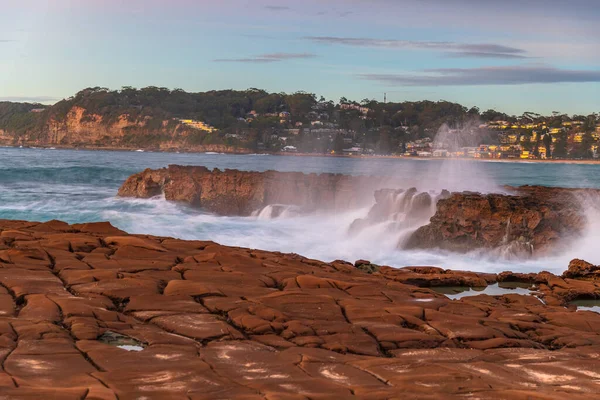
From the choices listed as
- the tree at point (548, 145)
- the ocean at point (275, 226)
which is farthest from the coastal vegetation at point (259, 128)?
the ocean at point (275, 226)

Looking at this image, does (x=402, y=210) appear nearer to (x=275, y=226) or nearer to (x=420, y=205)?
(x=420, y=205)

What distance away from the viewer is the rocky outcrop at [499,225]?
838 inches

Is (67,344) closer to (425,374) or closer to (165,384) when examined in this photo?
(165,384)

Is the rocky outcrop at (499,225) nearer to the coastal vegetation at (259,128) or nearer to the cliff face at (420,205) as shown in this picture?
the cliff face at (420,205)

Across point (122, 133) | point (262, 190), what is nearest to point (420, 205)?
point (262, 190)

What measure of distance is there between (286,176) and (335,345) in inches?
1019

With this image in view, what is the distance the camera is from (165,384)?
6820 millimetres

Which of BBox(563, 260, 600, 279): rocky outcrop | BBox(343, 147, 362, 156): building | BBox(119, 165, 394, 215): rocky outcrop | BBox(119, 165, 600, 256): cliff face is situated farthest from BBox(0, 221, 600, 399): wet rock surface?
BBox(343, 147, 362, 156): building

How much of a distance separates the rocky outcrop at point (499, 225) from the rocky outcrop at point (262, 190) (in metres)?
9.10

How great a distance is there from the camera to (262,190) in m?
33.1

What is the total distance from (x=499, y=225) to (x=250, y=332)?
14.0 m

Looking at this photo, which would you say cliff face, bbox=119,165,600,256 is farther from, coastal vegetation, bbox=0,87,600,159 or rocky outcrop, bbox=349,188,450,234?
coastal vegetation, bbox=0,87,600,159

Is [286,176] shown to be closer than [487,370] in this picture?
No

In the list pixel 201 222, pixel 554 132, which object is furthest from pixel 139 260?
pixel 554 132
